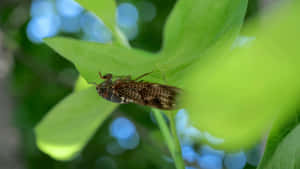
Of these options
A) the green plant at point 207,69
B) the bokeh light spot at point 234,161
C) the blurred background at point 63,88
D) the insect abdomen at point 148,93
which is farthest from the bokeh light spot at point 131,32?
Result: the green plant at point 207,69

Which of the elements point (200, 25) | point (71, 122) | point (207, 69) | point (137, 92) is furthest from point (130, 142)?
point (207, 69)

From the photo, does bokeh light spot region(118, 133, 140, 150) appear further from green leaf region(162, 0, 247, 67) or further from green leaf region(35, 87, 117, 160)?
green leaf region(162, 0, 247, 67)

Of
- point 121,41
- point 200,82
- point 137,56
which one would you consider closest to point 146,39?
point 121,41

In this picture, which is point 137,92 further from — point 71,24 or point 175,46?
point 71,24

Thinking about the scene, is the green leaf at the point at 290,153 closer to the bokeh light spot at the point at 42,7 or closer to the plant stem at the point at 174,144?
the plant stem at the point at 174,144

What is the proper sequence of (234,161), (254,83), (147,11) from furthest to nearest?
(147,11)
(234,161)
(254,83)

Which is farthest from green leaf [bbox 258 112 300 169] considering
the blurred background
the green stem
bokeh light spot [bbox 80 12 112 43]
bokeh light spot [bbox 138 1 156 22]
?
bokeh light spot [bbox 80 12 112 43]
